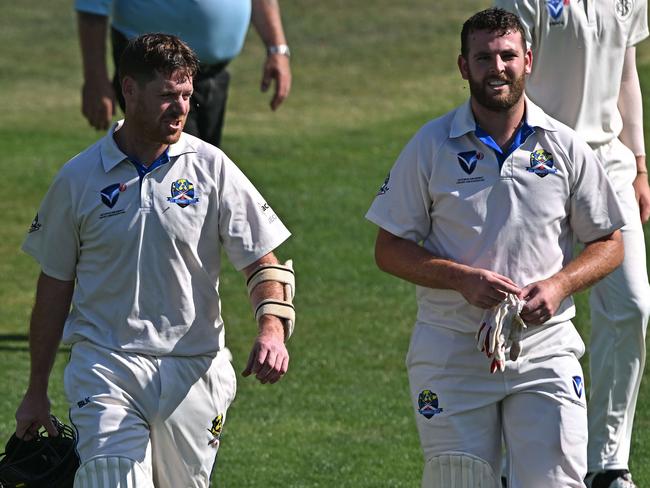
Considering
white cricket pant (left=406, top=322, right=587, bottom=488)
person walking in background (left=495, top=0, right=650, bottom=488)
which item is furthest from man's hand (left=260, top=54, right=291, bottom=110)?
white cricket pant (left=406, top=322, right=587, bottom=488)

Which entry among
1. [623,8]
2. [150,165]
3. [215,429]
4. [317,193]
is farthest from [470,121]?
[317,193]

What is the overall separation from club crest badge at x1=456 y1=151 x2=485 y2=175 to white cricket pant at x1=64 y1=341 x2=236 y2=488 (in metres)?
1.21

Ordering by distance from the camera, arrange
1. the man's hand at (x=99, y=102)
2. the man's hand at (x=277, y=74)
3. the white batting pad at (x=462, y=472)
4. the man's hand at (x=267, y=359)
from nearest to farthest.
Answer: the man's hand at (x=267, y=359) < the white batting pad at (x=462, y=472) < the man's hand at (x=99, y=102) < the man's hand at (x=277, y=74)

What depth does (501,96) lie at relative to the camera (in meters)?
5.88

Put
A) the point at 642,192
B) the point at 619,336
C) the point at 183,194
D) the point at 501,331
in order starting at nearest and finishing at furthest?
the point at 501,331 → the point at 183,194 → the point at 619,336 → the point at 642,192

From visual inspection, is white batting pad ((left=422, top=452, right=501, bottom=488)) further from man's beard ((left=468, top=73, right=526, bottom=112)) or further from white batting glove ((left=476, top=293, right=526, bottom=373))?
man's beard ((left=468, top=73, right=526, bottom=112))

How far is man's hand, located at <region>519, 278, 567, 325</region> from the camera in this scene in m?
5.65

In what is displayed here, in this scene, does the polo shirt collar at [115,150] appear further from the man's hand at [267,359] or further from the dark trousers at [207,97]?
the dark trousers at [207,97]

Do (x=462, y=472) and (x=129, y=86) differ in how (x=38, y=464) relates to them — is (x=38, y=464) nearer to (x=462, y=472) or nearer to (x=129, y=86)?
(x=129, y=86)

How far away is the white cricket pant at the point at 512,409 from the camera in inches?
226

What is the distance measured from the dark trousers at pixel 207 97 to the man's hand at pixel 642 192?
8.25ft

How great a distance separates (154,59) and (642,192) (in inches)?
114

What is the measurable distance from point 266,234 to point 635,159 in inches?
94.6

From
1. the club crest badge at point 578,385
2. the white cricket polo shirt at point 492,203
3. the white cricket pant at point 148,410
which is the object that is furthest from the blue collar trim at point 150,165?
the club crest badge at point 578,385
